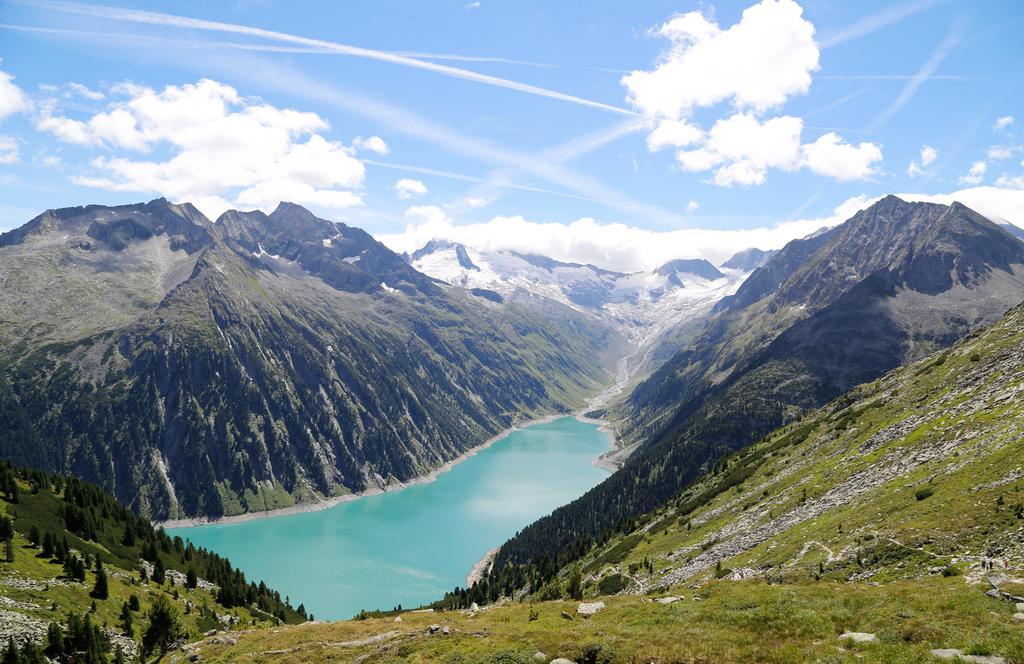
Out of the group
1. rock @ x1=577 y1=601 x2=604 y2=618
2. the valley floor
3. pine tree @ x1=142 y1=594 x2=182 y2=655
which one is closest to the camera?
the valley floor

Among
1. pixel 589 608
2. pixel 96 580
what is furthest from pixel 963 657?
pixel 96 580

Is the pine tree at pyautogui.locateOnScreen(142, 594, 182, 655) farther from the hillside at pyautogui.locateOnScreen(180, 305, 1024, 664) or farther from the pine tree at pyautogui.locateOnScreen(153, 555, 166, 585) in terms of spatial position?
the pine tree at pyautogui.locateOnScreen(153, 555, 166, 585)

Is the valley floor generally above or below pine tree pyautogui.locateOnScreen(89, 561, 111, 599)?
below

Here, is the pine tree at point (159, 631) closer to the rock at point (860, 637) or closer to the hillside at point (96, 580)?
the hillside at point (96, 580)

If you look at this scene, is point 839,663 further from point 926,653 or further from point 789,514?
point 789,514

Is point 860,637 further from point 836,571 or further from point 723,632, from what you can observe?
point 836,571

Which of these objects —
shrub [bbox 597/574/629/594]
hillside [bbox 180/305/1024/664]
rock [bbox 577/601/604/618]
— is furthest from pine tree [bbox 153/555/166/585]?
rock [bbox 577/601/604/618]

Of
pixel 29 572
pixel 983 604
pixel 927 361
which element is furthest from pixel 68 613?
pixel 927 361

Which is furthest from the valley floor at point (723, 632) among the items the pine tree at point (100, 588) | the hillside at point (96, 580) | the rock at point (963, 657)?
the pine tree at point (100, 588)
